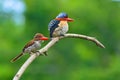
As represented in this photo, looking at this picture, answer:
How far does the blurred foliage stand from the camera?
974 inches

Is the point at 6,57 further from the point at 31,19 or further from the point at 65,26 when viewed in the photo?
the point at 65,26

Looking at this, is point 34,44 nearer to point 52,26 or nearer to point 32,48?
point 32,48

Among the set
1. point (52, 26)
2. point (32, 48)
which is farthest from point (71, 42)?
point (32, 48)

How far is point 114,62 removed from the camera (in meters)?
Result: 26.1

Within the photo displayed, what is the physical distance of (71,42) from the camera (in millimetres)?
28375

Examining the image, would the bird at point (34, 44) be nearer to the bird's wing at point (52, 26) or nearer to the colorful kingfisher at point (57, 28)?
the colorful kingfisher at point (57, 28)

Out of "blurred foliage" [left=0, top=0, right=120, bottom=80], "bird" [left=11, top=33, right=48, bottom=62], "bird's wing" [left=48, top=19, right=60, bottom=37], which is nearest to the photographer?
"bird" [left=11, top=33, right=48, bottom=62]

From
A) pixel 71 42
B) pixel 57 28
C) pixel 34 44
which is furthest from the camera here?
pixel 71 42

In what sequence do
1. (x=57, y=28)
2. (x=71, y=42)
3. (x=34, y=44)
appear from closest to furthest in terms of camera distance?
1. (x=34, y=44)
2. (x=57, y=28)
3. (x=71, y=42)

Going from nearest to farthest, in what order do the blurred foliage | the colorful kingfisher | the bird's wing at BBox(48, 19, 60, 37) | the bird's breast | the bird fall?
the bird
the bird's breast
the colorful kingfisher
the bird's wing at BBox(48, 19, 60, 37)
the blurred foliage

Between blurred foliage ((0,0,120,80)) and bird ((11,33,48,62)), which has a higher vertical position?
bird ((11,33,48,62))

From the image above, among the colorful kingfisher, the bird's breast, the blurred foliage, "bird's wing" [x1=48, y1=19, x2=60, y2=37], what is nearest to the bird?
the bird's breast

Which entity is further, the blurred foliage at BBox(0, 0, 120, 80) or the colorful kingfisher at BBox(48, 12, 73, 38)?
the blurred foliage at BBox(0, 0, 120, 80)

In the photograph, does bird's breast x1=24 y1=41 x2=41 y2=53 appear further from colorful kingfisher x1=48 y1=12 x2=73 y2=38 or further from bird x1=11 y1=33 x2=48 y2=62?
colorful kingfisher x1=48 y1=12 x2=73 y2=38
